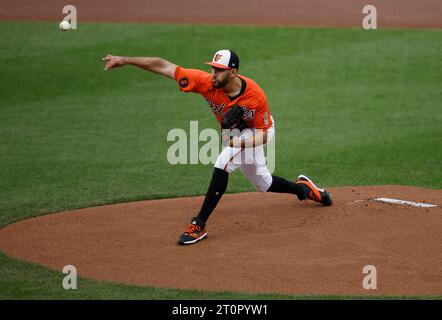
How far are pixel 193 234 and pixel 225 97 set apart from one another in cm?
134

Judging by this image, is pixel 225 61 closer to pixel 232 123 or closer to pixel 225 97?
pixel 225 97

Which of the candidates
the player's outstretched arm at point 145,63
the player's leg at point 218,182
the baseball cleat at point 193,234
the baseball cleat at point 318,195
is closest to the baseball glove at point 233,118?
the player's leg at point 218,182

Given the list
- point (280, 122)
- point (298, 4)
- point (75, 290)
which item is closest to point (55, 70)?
point (280, 122)

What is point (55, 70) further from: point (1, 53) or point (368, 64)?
point (368, 64)

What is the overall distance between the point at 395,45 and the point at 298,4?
3.31 metres

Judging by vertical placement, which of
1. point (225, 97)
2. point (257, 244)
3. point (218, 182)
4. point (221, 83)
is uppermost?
point (221, 83)

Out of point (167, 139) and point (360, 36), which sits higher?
point (360, 36)

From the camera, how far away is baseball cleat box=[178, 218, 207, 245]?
7477mm

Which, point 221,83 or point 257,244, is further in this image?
point 221,83

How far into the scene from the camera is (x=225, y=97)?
7.80m

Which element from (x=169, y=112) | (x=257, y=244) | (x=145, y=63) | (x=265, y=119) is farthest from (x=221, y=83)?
(x=169, y=112)
